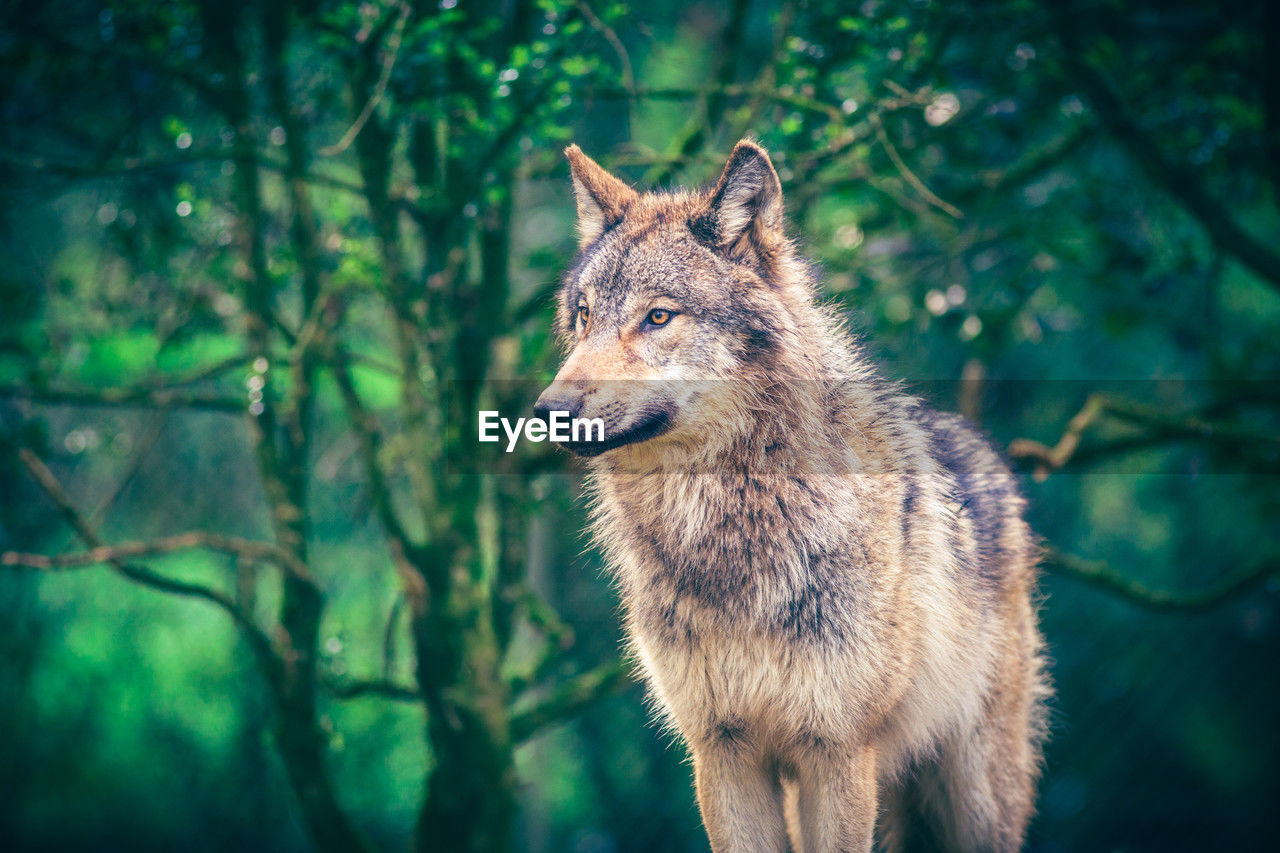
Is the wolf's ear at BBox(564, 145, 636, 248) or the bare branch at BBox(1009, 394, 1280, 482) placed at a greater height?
the wolf's ear at BBox(564, 145, 636, 248)

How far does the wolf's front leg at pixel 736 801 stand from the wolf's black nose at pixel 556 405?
113cm

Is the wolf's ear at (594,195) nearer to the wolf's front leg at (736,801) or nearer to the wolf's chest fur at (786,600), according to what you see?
the wolf's chest fur at (786,600)

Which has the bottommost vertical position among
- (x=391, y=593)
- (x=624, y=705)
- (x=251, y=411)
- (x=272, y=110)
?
(x=624, y=705)

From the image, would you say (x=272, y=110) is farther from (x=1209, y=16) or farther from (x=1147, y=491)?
(x=1147, y=491)

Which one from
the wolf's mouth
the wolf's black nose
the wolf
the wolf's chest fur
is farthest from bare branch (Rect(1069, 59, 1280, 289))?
the wolf's black nose

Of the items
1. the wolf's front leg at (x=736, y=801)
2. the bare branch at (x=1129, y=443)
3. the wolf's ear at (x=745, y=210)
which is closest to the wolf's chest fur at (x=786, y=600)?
the wolf's front leg at (x=736, y=801)

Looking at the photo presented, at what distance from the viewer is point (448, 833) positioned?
146 inches

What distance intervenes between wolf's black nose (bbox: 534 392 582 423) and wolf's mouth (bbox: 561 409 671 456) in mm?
→ 72

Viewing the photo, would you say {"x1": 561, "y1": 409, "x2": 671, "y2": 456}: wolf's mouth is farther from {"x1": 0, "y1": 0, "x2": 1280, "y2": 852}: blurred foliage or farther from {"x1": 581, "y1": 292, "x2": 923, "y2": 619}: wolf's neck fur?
{"x1": 0, "y1": 0, "x2": 1280, "y2": 852}: blurred foliage

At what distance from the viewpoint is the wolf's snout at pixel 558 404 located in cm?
176

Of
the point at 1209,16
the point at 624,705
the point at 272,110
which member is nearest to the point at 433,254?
the point at 272,110

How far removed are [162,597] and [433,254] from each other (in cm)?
662

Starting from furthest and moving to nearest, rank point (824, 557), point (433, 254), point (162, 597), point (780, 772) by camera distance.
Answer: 1. point (162, 597)
2. point (433, 254)
3. point (780, 772)
4. point (824, 557)

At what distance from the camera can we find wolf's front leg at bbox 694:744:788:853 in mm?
2244
